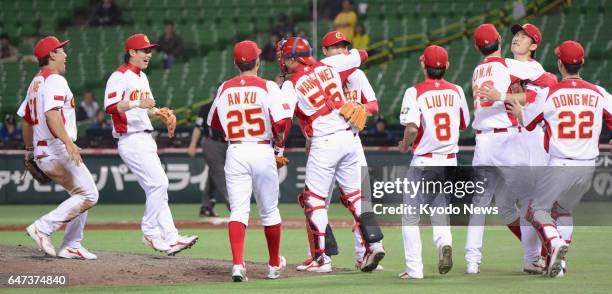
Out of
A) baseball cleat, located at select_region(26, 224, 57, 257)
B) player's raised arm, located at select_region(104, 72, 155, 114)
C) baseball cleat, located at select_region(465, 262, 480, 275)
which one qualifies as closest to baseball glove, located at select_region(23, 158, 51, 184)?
baseball cleat, located at select_region(26, 224, 57, 257)

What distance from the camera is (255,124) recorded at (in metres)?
9.11

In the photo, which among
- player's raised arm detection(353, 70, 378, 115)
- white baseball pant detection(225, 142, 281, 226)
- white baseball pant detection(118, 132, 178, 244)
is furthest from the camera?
white baseball pant detection(118, 132, 178, 244)

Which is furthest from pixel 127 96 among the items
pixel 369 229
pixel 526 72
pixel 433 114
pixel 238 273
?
pixel 526 72

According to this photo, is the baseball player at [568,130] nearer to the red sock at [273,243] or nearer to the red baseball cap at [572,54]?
the red baseball cap at [572,54]

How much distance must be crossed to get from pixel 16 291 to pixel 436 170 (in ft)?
12.2

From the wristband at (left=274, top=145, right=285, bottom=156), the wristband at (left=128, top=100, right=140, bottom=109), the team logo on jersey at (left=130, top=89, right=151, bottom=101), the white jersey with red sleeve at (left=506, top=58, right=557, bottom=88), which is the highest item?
the white jersey with red sleeve at (left=506, top=58, right=557, bottom=88)

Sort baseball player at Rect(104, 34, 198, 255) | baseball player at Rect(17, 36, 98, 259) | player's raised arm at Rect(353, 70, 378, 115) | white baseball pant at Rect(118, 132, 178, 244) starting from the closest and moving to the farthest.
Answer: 1. baseball player at Rect(17, 36, 98, 259)
2. player's raised arm at Rect(353, 70, 378, 115)
3. baseball player at Rect(104, 34, 198, 255)
4. white baseball pant at Rect(118, 132, 178, 244)

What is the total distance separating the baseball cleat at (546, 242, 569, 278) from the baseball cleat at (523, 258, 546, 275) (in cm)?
48

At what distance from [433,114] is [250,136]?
164 cm

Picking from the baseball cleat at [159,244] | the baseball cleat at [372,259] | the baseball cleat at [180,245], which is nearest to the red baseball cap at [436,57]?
the baseball cleat at [372,259]

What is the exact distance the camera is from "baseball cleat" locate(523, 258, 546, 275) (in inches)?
376

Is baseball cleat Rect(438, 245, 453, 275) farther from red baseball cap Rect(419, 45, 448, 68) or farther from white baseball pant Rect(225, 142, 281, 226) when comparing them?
red baseball cap Rect(419, 45, 448, 68)

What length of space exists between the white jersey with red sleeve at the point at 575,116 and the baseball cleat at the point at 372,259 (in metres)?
1.77

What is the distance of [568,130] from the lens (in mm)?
9227
